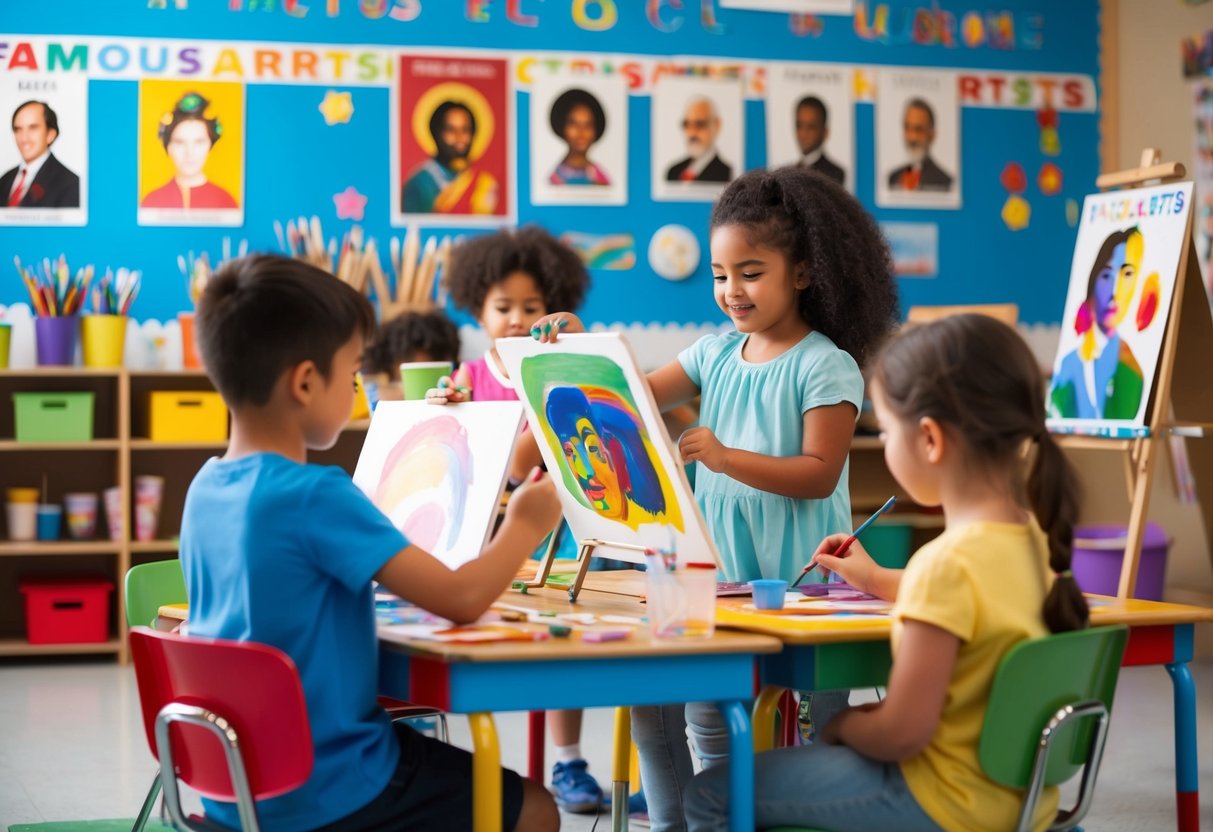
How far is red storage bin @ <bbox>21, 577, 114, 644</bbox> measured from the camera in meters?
4.94

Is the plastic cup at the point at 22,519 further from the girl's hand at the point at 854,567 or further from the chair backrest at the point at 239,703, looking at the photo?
the girl's hand at the point at 854,567

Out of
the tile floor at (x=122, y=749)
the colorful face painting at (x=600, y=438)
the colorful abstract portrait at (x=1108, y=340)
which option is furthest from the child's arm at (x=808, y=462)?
the colorful abstract portrait at (x=1108, y=340)

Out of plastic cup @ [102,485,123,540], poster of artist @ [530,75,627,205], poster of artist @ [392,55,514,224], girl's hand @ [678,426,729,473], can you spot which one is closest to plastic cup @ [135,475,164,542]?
plastic cup @ [102,485,123,540]

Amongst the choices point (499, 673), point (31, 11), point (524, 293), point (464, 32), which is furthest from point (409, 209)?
point (499, 673)

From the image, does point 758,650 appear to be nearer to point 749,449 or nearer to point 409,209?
point 749,449

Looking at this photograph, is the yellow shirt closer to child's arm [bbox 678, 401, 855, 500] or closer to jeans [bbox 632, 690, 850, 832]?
child's arm [bbox 678, 401, 855, 500]

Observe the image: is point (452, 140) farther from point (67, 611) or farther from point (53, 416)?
point (67, 611)

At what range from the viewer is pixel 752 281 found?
7.50ft

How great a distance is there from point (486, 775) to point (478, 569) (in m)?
0.26

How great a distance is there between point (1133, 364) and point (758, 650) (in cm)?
298

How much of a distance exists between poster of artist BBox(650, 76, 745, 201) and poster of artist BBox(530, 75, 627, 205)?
14cm

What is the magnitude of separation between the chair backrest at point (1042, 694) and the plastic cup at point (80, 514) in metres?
4.11

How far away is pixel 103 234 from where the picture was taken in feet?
17.2

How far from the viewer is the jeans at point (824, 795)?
5.39 feet
